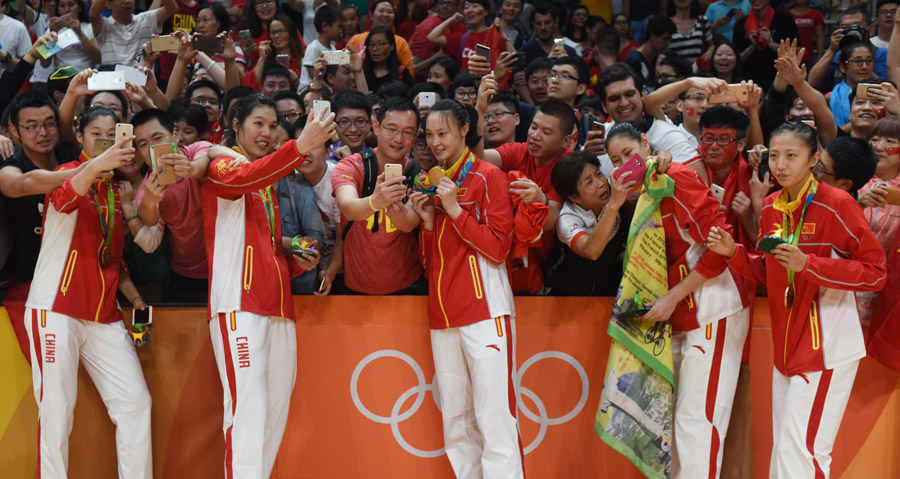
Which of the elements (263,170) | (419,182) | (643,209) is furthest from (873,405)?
(263,170)

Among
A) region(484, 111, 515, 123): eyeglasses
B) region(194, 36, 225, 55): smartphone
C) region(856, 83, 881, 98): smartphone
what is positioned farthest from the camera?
region(194, 36, 225, 55): smartphone

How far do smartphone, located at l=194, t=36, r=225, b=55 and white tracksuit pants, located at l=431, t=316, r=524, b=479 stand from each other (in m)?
3.46

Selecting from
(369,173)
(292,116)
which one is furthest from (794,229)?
(292,116)

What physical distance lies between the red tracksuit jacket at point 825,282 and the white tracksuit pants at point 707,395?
292 millimetres

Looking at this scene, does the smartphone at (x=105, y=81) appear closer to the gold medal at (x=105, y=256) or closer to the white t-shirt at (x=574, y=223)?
the gold medal at (x=105, y=256)

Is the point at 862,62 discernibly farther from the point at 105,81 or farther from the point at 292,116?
the point at 105,81

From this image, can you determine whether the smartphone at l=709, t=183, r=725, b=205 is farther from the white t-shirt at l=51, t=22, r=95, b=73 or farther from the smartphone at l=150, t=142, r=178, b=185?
the white t-shirt at l=51, t=22, r=95, b=73

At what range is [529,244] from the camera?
18.4 ft

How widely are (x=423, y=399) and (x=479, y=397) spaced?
0.69m

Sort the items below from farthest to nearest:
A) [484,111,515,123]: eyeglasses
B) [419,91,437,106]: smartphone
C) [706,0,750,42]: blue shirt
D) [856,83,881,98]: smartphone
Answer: [706,0,750,42]: blue shirt < [484,111,515,123]: eyeglasses < [856,83,881,98]: smartphone < [419,91,437,106]: smartphone

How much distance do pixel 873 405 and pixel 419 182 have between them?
10.4ft

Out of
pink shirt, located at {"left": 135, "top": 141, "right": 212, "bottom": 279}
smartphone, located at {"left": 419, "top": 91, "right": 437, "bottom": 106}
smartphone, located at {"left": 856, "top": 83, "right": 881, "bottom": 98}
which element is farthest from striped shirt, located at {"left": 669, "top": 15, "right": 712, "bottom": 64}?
pink shirt, located at {"left": 135, "top": 141, "right": 212, "bottom": 279}

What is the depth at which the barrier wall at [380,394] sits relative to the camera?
588cm

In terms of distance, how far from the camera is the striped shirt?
10.1 metres
